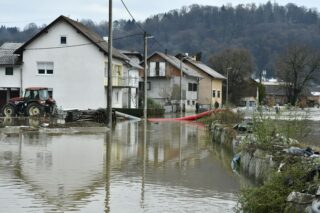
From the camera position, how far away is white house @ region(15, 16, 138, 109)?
Answer: 51.6 meters

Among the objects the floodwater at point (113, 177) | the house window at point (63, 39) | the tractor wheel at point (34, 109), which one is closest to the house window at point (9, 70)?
the house window at point (63, 39)

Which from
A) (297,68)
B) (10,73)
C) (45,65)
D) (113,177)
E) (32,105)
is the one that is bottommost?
(113,177)

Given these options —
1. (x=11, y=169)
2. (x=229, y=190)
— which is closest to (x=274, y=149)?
(x=229, y=190)

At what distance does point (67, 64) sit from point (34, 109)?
11.7 metres

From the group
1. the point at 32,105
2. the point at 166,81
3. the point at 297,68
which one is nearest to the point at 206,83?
the point at 166,81

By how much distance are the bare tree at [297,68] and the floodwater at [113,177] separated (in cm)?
8209

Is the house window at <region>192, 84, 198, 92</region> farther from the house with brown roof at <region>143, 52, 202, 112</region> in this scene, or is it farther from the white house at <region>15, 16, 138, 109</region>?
the white house at <region>15, 16, 138, 109</region>

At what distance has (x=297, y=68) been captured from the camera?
335 feet

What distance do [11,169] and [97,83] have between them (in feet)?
122

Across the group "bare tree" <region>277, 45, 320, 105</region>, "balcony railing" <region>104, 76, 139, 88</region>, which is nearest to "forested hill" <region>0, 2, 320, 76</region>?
"bare tree" <region>277, 45, 320, 105</region>

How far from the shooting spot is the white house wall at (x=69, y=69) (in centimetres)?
5166

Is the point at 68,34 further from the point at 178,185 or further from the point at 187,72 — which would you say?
the point at 178,185

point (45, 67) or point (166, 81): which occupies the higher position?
point (45, 67)

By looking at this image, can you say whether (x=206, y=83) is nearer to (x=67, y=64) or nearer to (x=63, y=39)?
(x=67, y=64)
